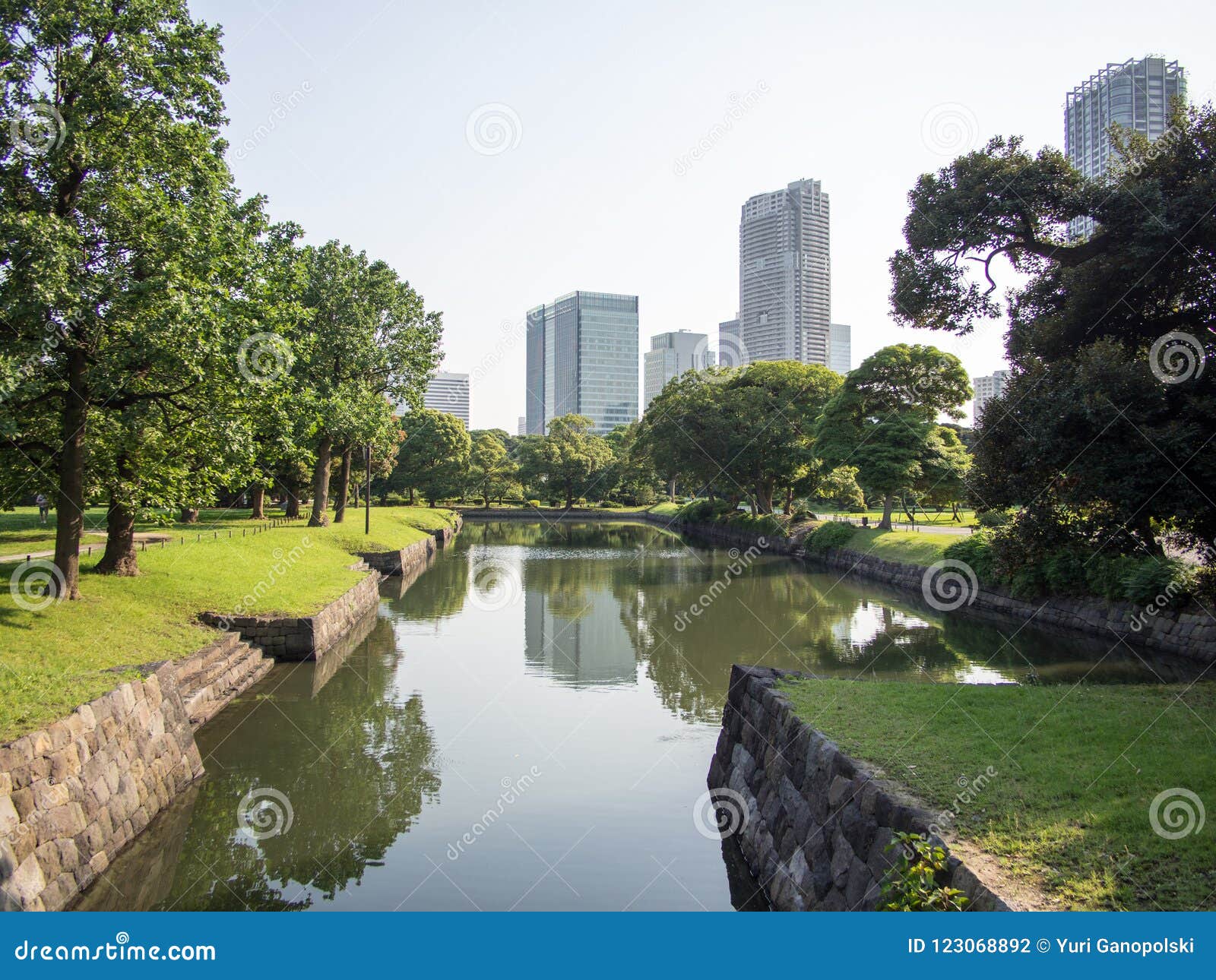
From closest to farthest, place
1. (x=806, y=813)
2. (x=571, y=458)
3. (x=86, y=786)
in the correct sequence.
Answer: (x=806, y=813)
(x=86, y=786)
(x=571, y=458)

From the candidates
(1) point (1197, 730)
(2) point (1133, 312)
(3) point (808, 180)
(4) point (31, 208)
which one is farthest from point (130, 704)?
(3) point (808, 180)

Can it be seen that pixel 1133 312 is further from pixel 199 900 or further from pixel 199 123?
pixel 199 123

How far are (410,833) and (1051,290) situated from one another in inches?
538

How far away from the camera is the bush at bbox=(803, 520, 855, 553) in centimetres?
3662

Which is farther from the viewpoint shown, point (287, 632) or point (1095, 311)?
point (287, 632)

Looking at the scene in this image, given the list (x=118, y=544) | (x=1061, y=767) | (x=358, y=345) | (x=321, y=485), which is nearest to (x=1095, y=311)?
(x=1061, y=767)

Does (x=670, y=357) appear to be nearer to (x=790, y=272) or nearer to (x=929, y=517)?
(x=790, y=272)

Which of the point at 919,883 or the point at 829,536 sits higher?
the point at 919,883

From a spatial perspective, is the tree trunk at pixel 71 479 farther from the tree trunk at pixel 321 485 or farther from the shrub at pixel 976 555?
the shrub at pixel 976 555

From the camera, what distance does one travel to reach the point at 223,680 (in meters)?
13.5

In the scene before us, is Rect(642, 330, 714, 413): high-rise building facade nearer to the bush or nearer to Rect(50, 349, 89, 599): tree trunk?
the bush

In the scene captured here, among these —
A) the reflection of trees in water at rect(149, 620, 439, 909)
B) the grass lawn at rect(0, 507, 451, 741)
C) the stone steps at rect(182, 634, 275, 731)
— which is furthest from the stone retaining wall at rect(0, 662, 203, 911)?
the stone steps at rect(182, 634, 275, 731)

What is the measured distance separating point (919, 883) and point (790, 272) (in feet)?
552

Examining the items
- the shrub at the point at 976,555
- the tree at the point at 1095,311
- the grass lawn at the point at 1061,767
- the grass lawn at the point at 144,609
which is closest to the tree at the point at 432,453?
the grass lawn at the point at 144,609
